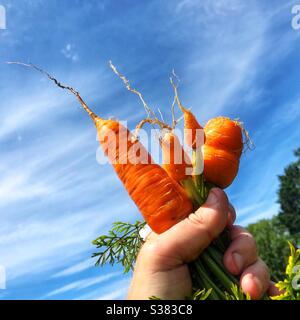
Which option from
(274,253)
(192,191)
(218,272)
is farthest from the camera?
(274,253)

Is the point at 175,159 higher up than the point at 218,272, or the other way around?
the point at 175,159

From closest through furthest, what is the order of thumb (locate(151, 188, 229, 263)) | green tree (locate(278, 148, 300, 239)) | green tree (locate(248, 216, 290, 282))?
thumb (locate(151, 188, 229, 263)), green tree (locate(248, 216, 290, 282)), green tree (locate(278, 148, 300, 239))

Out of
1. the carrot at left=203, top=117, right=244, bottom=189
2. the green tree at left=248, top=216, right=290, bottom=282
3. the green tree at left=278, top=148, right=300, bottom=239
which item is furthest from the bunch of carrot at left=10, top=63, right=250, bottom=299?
the green tree at left=278, top=148, right=300, bottom=239

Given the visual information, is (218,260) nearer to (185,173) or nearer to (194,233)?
(194,233)

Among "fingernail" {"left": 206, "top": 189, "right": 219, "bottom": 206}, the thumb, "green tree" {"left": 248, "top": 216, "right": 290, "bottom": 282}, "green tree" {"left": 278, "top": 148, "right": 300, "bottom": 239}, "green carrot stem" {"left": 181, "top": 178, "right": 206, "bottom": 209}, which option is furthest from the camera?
"green tree" {"left": 278, "top": 148, "right": 300, "bottom": 239}

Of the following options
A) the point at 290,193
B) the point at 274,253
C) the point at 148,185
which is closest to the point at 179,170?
the point at 148,185

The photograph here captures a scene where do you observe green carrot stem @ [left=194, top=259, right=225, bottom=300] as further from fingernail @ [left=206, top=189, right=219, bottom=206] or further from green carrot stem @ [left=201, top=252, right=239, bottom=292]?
fingernail @ [left=206, top=189, right=219, bottom=206]

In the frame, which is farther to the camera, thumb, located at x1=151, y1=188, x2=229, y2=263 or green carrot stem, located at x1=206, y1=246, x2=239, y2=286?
green carrot stem, located at x1=206, y1=246, x2=239, y2=286
